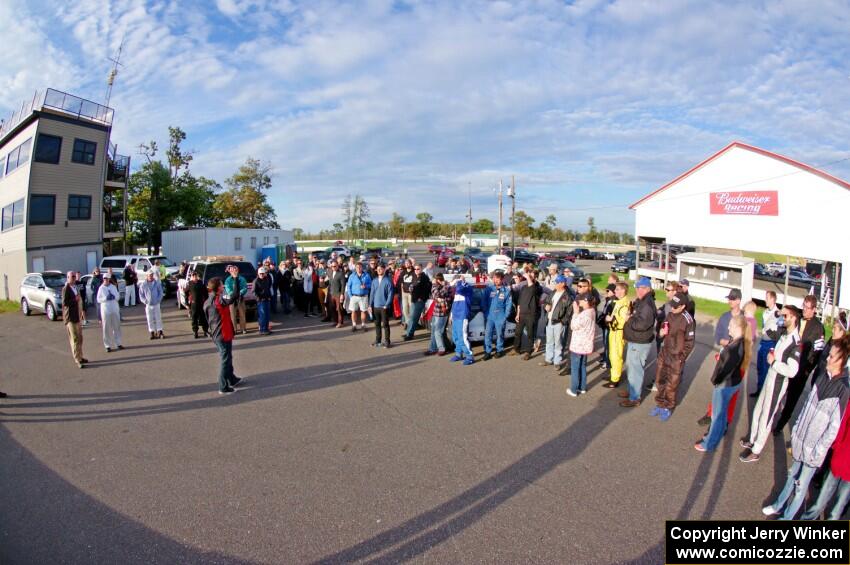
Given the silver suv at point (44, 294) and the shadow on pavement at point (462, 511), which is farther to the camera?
the silver suv at point (44, 294)

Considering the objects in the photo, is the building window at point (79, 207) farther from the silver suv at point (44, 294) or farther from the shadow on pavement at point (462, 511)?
the shadow on pavement at point (462, 511)

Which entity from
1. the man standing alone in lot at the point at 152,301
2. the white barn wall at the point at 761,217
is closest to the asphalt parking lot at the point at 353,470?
the man standing alone in lot at the point at 152,301

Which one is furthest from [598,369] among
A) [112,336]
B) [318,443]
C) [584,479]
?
[112,336]

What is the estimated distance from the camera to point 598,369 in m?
8.75

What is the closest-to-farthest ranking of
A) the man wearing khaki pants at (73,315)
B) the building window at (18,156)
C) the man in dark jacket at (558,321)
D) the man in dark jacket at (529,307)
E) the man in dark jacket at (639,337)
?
1. the man in dark jacket at (639,337)
2. the man in dark jacket at (558,321)
3. the man wearing khaki pants at (73,315)
4. the man in dark jacket at (529,307)
5. the building window at (18,156)

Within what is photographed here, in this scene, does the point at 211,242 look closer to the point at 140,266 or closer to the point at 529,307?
the point at 140,266

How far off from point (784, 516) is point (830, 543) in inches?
14.0

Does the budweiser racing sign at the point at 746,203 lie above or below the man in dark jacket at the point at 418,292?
above

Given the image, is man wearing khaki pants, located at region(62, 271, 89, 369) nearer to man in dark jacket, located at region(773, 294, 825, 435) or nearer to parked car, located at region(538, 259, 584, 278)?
parked car, located at region(538, 259, 584, 278)

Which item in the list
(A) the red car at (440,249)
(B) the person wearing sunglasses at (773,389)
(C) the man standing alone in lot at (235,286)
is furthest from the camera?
(A) the red car at (440,249)

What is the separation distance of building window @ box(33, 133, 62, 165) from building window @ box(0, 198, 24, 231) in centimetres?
237

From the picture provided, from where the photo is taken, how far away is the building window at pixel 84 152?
79.5ft

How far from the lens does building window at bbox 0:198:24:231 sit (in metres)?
22.2

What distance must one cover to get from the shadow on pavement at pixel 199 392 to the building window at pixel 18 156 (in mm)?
22262
